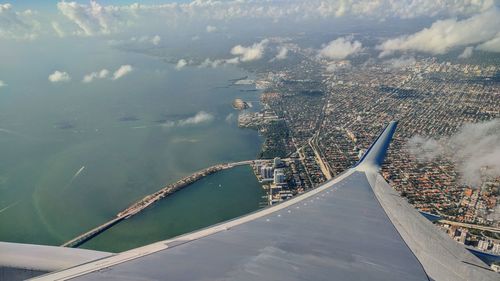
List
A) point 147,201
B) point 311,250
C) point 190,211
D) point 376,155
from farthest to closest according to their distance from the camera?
1. point 147,201
2. point 190,211
3. point 376,155
4. point 311,250

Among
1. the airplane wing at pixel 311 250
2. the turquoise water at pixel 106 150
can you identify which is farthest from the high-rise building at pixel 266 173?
the airplane wing at pixel 311 250

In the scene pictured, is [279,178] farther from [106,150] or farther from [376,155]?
[106,150]

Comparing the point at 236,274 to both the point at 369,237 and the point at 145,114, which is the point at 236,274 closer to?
the point at 369,237

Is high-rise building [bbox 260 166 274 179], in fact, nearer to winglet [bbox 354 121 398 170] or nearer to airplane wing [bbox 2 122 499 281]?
winglet [bbox 354 121 398 170]

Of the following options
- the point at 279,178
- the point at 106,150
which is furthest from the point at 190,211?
the point at 106,150

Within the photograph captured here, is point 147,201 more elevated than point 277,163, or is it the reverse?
point 277,163

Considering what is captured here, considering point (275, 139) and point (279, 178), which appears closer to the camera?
point (279, 178)

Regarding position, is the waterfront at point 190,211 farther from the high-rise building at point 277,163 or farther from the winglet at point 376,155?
the winglet at point 376,155
